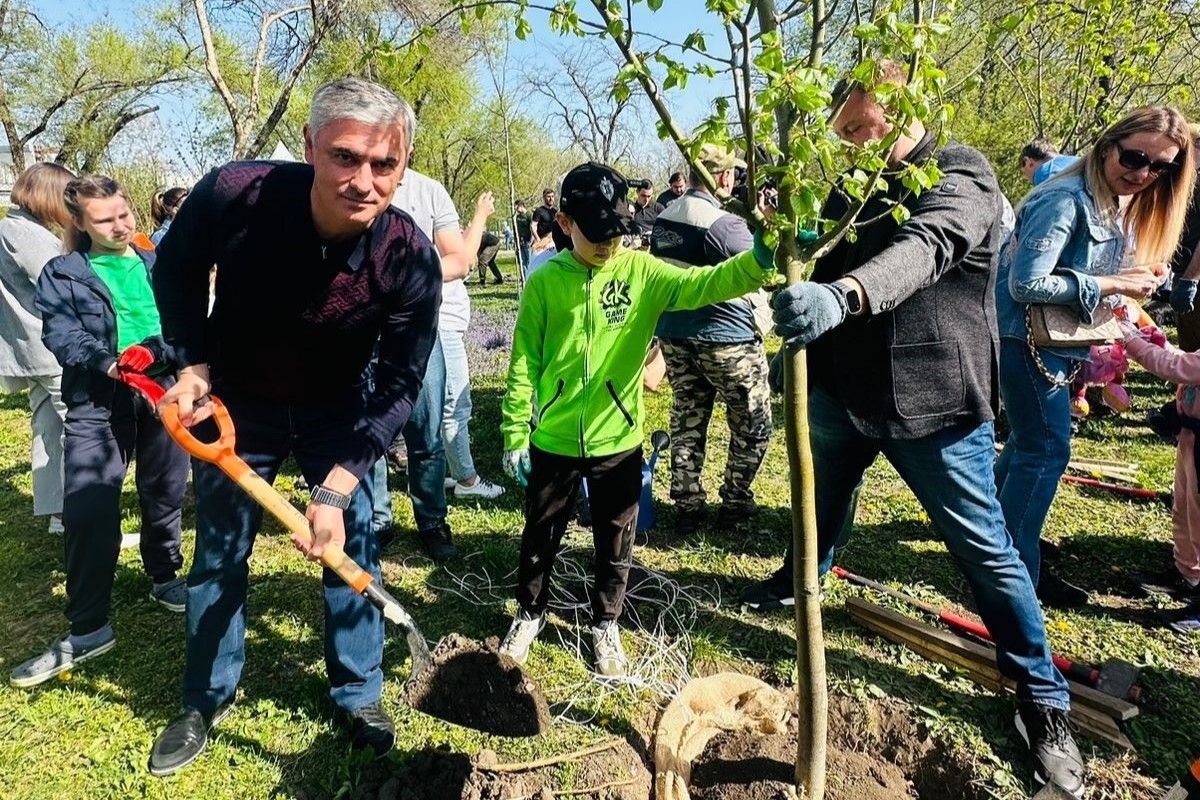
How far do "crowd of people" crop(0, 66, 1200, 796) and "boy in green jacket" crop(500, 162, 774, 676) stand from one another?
0.04ft

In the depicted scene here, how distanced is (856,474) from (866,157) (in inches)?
69.7

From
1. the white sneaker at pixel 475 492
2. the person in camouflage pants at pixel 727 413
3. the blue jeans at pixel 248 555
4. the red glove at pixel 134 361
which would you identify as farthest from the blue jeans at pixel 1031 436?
the red glove at pixel 134 361

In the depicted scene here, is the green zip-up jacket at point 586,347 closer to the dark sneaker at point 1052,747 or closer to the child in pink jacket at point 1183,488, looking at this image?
the dark sneaker at point 1052,747

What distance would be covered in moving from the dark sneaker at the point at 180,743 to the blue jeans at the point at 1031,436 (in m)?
3.32

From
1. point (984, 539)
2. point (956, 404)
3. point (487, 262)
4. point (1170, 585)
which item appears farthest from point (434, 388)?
point (487, 262)

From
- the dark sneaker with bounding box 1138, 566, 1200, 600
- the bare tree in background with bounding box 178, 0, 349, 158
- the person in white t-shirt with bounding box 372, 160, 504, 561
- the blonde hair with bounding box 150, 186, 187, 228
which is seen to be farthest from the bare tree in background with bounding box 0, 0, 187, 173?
the dark sneaker with bounding box 1138, 566, 1200, 600

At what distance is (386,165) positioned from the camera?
1.95 m

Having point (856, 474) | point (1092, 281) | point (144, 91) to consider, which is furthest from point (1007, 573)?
point (144, 91)

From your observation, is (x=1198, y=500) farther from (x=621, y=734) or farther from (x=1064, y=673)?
(x=621, y=734)

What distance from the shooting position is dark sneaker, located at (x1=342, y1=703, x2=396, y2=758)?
2.42m

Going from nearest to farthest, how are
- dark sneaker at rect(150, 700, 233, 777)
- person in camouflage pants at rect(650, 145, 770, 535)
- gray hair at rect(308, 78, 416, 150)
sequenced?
gray hair at rect(308, 78, 416, 150)
dark sneaker at rect(150, 700, 233, 777)
person in camouflage pants at rect(650, 145, 770, 535)

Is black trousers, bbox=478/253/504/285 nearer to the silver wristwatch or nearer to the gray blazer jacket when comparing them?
the gray blazer jacket

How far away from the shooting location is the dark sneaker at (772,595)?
130 inches

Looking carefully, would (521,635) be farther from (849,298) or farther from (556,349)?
(849,298)
